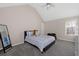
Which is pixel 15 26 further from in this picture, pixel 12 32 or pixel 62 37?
pixel 62 37

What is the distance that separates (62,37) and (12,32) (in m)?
3.75

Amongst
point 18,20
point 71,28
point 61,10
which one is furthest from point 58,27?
point 18,20

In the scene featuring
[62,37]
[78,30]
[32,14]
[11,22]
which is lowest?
[62,37]

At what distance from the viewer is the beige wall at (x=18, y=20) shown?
4.66 m

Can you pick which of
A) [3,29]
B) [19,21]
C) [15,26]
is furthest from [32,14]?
[3,29]

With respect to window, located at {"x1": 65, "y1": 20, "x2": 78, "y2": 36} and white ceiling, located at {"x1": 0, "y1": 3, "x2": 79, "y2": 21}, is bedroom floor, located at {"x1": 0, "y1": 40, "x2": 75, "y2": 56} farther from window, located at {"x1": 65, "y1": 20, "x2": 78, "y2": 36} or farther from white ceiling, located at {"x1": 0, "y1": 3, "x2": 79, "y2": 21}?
white ceiling, located at {"x1": 0, "y1": 3, "x2": 79, "y2": 21}

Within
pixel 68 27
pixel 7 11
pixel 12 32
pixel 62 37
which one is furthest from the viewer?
pixel 62 37

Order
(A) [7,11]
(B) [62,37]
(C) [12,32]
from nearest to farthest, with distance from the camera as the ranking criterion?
(A) [7,11]
(C) [12,32]
(B) [62,37]

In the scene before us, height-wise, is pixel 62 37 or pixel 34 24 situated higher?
pixel 34 24

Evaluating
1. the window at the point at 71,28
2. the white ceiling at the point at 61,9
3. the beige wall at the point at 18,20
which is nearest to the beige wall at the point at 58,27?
the window at the point at 71,28

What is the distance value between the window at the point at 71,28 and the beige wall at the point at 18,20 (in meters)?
2.20

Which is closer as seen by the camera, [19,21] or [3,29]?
[3,29]

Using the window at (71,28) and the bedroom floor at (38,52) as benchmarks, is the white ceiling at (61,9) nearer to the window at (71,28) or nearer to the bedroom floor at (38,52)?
the window at (71,28)

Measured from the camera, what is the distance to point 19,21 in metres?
5.37
